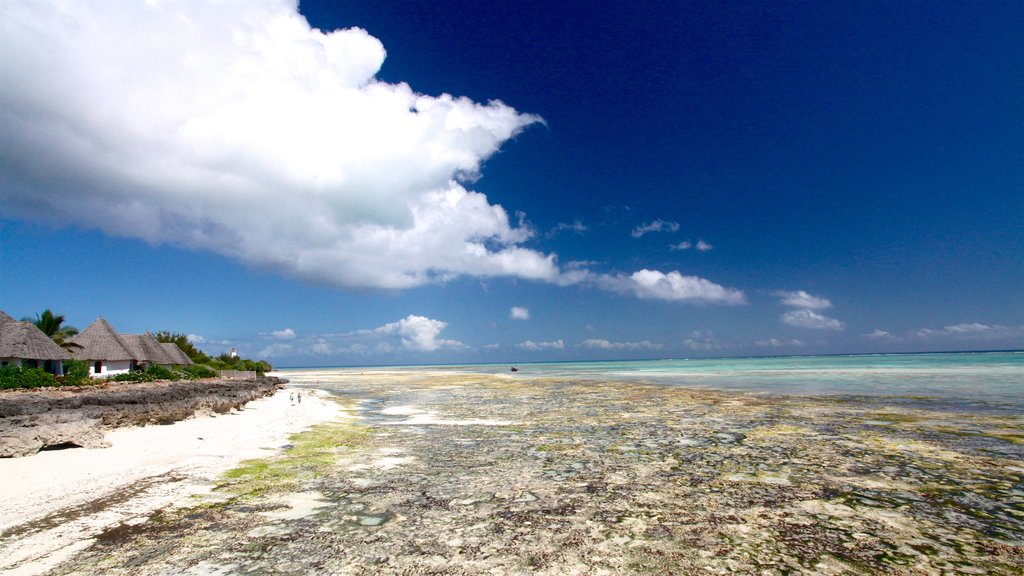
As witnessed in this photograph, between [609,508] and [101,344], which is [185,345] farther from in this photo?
[609,508]

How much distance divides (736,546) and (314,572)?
5.16m

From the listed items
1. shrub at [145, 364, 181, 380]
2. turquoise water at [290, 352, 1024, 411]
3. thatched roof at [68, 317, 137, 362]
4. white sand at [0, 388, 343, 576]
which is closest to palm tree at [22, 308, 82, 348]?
thatched roof at [68, 317, 137, 362]

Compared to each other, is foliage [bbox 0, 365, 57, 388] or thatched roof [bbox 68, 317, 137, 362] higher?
thatched roof [bbox 68, 317, 137, 362]

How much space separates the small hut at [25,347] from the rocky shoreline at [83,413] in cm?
734

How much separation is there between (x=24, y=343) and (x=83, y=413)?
73.6 feet

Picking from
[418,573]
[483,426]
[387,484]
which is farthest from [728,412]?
[418,573]

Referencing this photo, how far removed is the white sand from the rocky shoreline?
38 centimetres

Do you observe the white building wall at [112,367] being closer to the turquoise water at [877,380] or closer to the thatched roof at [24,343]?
the thatched roof at [24,343]

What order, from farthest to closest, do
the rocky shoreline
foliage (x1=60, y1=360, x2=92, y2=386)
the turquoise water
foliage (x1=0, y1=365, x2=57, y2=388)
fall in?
foliage (x1=60, y1=360, x2=92, y2=386) → the turquoise water → foliage (x1=0, y1=365, x2=57, y2=388) → the rocky shoreline

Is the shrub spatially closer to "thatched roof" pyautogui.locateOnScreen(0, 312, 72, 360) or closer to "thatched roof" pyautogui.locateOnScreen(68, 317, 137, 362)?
"thatched roof" pyautogui.locateOnScreen(0, 312, 72, 360)

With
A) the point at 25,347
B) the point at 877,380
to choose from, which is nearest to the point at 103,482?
the point at 25,347

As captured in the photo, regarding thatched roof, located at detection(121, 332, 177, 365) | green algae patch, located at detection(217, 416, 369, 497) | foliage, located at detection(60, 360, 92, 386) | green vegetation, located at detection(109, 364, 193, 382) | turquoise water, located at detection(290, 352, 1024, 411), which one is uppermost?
thatched roof, located at detection(121, 332, 177, 365)

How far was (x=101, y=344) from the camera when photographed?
3872 centimetres

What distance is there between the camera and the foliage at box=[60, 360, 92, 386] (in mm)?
27016
